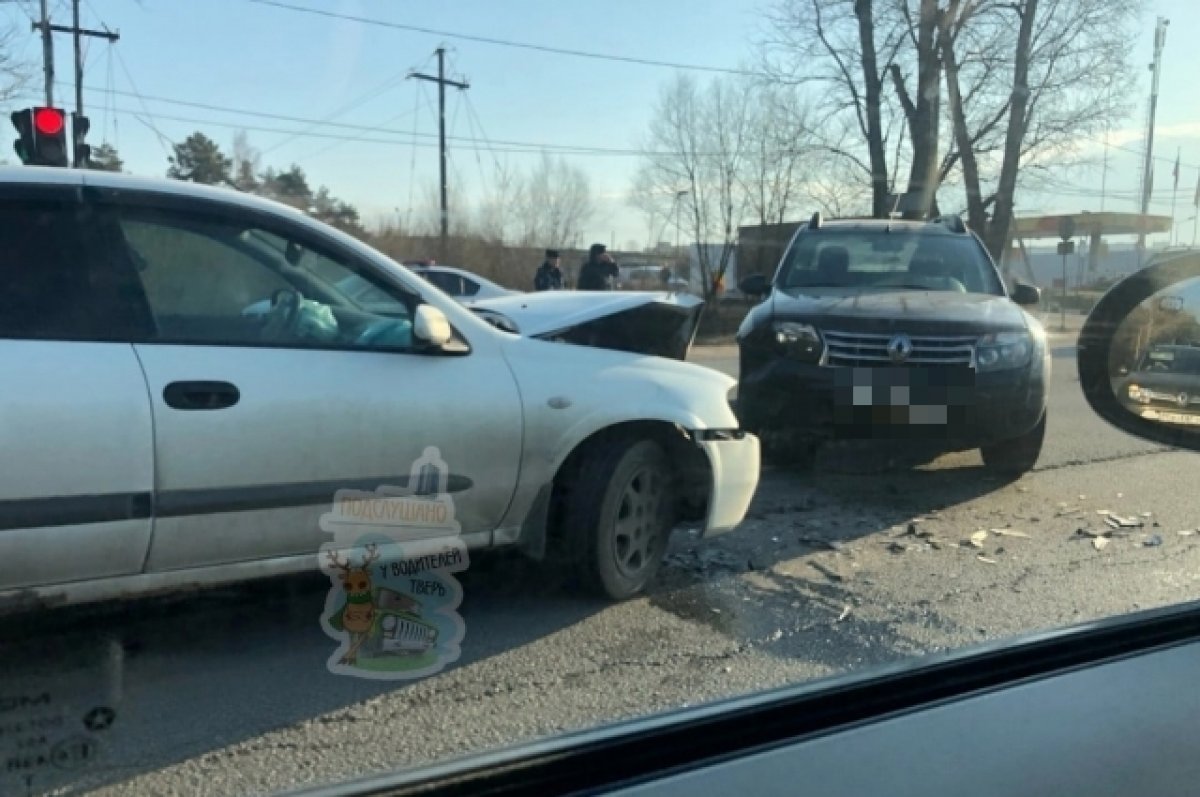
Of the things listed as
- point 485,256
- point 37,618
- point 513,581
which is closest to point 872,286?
point 513,581

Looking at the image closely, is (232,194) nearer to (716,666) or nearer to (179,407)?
(179,407)

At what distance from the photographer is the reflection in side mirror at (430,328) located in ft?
12.4

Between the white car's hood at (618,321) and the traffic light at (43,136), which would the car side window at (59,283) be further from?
the white car's hood at (618,321)

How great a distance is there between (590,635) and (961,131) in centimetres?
2149

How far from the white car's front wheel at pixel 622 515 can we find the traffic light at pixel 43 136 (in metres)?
2.73

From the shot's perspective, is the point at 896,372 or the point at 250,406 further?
Result: the point at 896,372

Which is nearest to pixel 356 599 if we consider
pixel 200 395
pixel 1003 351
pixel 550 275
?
pixel 200 395

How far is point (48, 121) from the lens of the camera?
16.1ft

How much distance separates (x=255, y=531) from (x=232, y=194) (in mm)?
1161

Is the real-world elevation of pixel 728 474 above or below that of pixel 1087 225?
below

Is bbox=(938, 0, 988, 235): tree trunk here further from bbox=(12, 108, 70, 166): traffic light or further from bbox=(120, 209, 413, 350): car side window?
bbox=(120, 209, 413, 350): car side window

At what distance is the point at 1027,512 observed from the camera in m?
6.17

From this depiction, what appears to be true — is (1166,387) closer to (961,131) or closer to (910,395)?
(910,395)

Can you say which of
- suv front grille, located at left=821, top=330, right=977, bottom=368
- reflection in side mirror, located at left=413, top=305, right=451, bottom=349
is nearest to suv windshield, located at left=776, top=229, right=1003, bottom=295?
suv front grille, located at left=821, top=330, right=977, bottom=368
